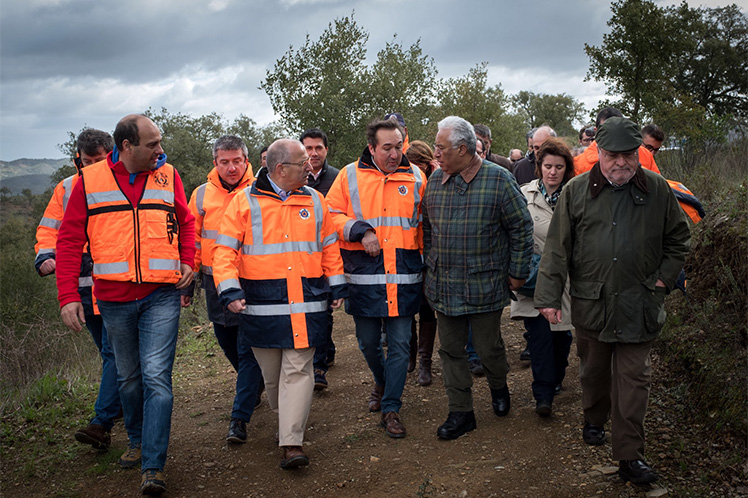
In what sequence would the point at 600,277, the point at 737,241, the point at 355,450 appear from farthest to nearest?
1. the point at 737,241
2. the point at 355,450
3. the point at 600,277

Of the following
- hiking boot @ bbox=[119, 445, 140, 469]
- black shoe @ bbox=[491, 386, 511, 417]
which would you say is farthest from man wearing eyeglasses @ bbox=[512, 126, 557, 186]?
hiking boot @ bbox=[119, 445, 140, 469]

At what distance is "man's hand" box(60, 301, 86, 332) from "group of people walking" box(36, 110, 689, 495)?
0.02m

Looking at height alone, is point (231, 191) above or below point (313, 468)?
above

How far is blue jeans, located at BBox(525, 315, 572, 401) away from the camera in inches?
203

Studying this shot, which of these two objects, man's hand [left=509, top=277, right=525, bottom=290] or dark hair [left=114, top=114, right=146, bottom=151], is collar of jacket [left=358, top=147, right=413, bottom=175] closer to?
man's hand [left=509, top=277, right=525, bottom=290]

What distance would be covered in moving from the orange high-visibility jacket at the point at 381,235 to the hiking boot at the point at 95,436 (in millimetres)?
2210

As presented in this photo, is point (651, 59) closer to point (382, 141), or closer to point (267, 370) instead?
point (382, 141)

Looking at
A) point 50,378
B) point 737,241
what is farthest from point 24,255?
point 737,241

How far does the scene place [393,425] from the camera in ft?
16.7

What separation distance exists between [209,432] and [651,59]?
739 inches

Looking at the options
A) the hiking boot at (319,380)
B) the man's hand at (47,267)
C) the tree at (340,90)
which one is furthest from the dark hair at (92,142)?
the tree at (340,90)

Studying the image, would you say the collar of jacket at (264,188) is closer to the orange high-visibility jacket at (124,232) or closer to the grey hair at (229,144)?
the orange high-visibility jacket at (124,232)

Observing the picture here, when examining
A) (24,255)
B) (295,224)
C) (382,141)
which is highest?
(382,141)

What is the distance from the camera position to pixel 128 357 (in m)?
4.50
